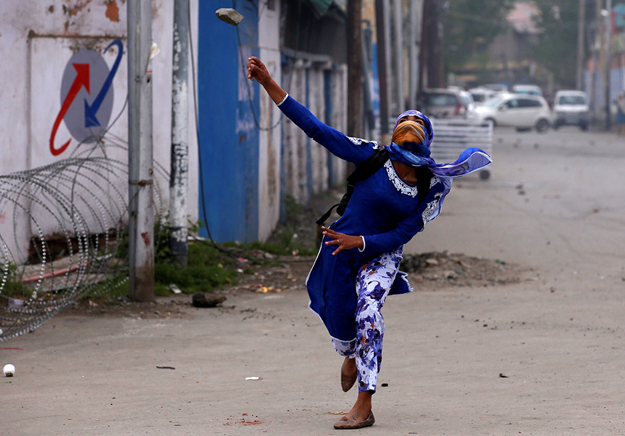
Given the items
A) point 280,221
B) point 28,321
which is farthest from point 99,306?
point 280,221

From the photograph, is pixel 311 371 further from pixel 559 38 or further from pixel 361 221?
pixel 559 38

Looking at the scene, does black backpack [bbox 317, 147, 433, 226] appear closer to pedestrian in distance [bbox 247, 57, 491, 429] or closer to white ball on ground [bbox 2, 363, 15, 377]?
pedestrian in distance [bbox 247, 57, 491, 429]

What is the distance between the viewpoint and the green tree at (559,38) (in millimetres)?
67375

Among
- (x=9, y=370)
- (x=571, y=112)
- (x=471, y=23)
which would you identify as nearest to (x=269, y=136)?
(x=9, y=370)

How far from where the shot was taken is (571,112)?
44.4 meters

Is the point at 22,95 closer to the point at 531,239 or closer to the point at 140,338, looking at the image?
the point at 140,338

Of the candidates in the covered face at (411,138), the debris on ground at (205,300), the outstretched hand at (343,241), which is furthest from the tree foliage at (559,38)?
the outstretched hand at (343,241)

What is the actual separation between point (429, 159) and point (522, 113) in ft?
124

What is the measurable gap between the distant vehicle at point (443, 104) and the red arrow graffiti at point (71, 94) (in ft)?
80.0

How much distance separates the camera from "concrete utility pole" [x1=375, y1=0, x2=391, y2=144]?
1900 centimetres

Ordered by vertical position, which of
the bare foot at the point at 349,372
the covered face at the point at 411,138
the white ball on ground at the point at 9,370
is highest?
the covered face at the point at 411,138

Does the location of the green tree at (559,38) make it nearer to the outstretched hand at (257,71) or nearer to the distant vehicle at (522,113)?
the distant vehicle at (522,113)

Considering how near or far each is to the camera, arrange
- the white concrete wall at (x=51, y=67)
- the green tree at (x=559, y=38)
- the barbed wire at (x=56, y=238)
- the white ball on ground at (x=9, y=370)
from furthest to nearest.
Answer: the green tree at (x=559, y=38)
the white concrete wall at (x=51, y=67)
the barbed wire at (x=56, y=238)
the white ball on ground at (x=9, y=370)

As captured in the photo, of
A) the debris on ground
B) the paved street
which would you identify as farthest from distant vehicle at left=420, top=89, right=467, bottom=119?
the debris on ground
